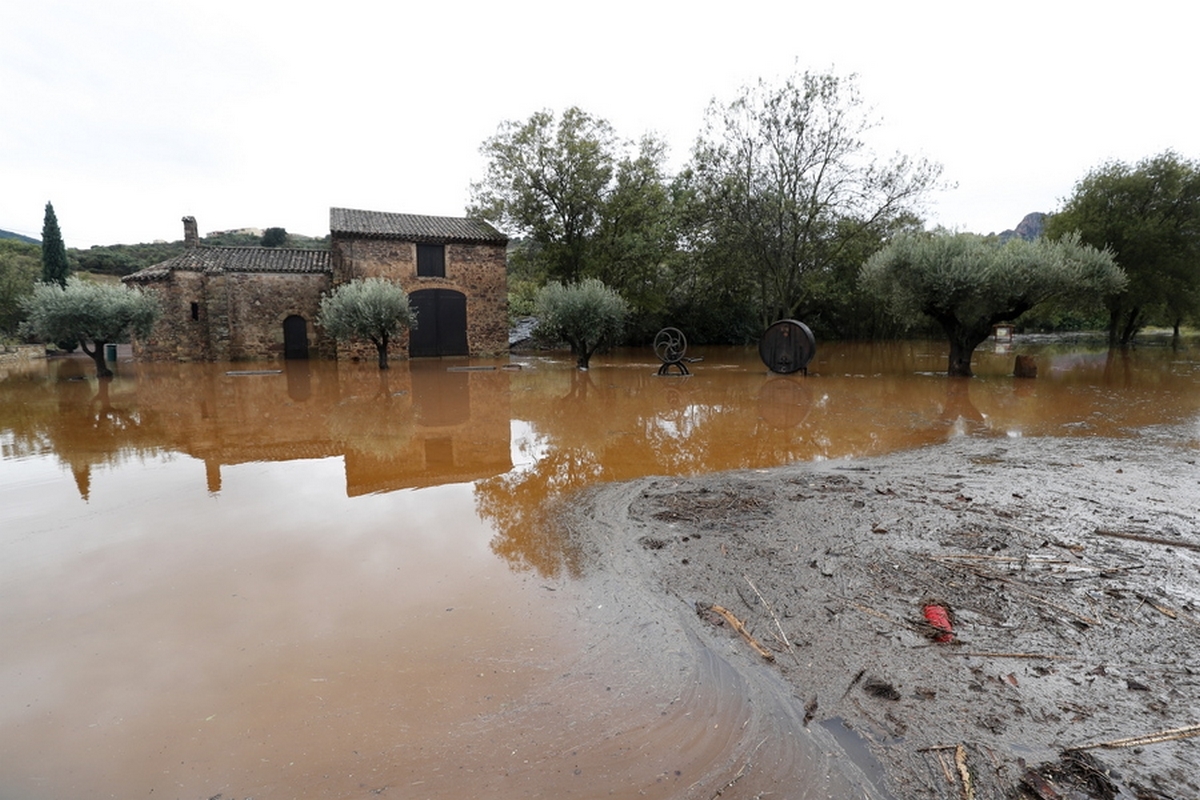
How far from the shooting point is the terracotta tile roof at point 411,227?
2247cm

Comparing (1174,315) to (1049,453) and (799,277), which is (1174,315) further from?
(1049,453)

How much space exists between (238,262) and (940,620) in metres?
26.4

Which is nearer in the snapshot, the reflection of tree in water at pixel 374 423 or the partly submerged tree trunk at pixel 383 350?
the reflection of tree in water at pixel 374 423

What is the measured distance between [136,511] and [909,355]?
2596 centimetres

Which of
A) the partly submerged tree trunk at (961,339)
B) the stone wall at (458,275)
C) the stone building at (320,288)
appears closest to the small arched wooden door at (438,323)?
the stone building at (320,288)

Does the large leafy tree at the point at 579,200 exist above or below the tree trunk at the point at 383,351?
above

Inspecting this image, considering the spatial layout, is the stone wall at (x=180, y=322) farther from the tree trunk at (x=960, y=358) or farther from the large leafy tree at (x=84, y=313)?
the tree trunk at (x=960, y=358)

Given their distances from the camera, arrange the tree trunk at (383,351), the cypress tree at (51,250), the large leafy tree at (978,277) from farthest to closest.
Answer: the cypress tree at (51,250) < the tree trunk at (383,351) < the large leafy tree at (978,277)

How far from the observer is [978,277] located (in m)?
13.2

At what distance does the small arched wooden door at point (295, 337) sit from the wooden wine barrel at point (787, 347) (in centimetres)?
1839

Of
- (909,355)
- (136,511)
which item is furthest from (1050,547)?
(909,355)

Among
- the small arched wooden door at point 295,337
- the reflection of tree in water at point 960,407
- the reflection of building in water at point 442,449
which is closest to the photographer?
the reflection of building in water at point 442,449

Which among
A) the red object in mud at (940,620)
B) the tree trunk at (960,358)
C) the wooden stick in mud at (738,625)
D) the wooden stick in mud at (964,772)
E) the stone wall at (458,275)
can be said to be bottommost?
the wooden stick in mud at (964,772)

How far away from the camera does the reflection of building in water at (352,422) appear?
6.68 metres
